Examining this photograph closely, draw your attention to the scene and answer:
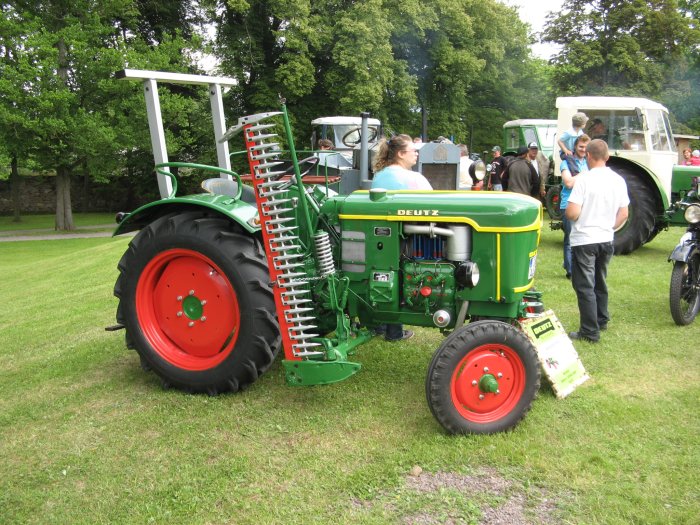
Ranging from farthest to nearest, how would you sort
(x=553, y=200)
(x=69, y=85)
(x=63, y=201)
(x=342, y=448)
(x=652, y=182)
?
(x=63, y=201) < (x=69, y=85) < (x=553, y=200) < (x=652, y=182) < (x=342, y=448)

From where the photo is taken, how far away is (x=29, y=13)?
55.7ft

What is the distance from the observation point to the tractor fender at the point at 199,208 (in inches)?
137

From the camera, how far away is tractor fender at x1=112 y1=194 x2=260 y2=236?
3482 mm

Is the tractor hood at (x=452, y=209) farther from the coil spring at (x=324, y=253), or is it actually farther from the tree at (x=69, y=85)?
the tree at (x=69, y=85)

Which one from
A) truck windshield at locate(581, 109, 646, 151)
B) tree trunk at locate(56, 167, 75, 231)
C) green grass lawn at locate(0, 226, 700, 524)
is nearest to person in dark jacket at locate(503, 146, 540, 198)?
truck windshield at locate(581, 109, 646, 151)

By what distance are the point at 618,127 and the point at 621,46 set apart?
21198 millimetres

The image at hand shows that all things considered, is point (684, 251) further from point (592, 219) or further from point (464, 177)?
point (464, 177)

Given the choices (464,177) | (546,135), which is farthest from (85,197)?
(464,177)

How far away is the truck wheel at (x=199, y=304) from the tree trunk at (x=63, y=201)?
1718 cm

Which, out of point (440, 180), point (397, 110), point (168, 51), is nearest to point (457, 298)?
point (440, 180)

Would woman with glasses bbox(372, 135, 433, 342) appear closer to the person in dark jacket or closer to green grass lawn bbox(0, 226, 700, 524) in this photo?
green grass lawn bbox(0, 226, 700, 524)

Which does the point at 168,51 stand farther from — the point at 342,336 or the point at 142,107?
the point at 342,336

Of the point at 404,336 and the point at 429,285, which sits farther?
the point at 404,336

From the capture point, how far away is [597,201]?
4.54m
